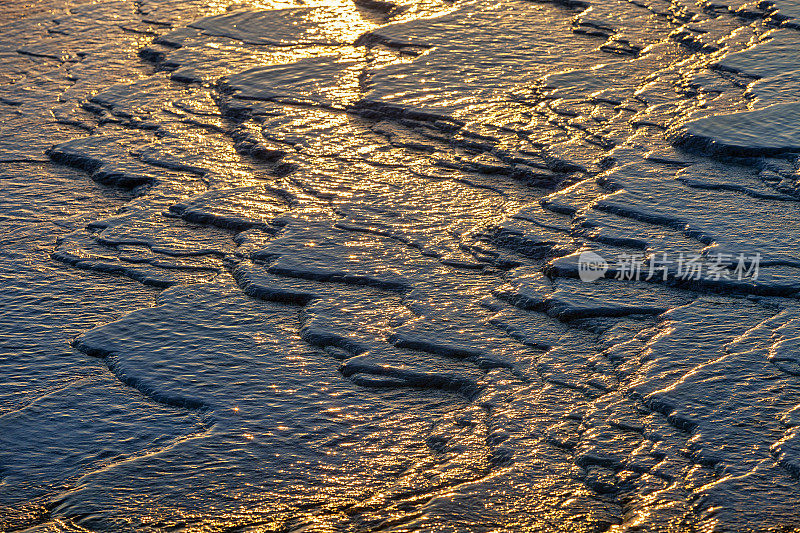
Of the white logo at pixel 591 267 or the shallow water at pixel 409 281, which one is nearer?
the shallow water at pixel 409 281

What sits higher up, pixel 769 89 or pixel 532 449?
pixel 769 89

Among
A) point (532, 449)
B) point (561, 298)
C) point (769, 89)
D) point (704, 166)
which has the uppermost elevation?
point (769, 89)

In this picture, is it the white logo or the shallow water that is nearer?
the shallow water

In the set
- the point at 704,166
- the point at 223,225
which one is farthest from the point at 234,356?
the point at 704,166

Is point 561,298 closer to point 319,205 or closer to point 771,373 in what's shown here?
point 771,373
